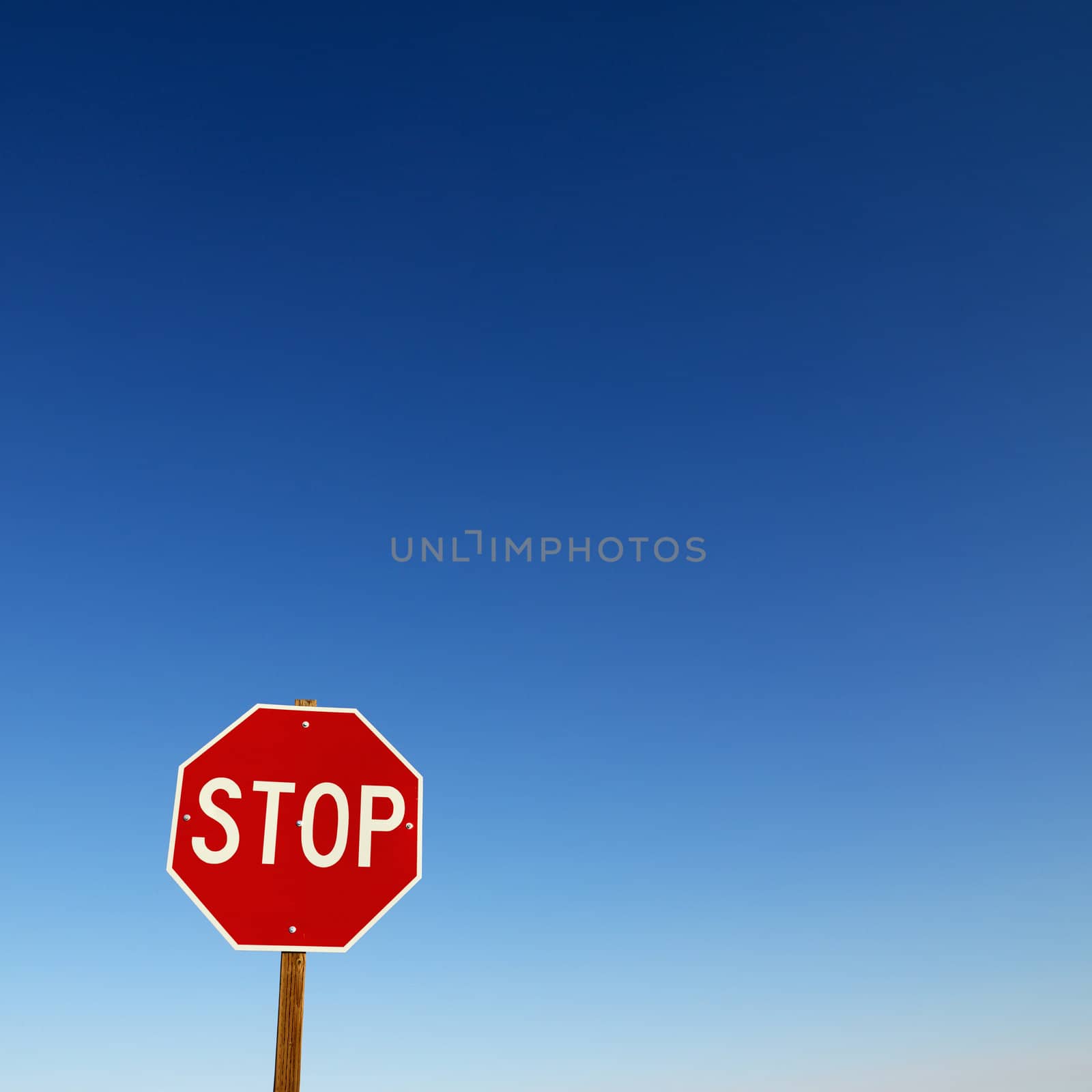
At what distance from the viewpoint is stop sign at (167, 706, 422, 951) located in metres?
6.32

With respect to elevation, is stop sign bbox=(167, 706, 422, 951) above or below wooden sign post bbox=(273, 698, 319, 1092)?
above

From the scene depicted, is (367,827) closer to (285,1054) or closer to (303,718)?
(303,718)

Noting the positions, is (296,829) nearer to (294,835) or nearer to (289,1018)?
(294,835)

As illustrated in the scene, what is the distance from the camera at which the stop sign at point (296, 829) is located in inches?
249

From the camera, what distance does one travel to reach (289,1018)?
648 cm

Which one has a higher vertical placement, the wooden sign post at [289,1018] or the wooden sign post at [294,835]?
the wooden sign post at [294,835]

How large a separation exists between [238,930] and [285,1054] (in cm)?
94

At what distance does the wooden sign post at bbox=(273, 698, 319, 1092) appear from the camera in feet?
21.0

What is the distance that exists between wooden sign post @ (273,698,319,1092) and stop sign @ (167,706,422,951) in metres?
0.18

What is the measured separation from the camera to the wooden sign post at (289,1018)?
6395mm

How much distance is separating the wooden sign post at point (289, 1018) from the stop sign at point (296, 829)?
175 mm

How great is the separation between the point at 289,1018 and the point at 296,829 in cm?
125

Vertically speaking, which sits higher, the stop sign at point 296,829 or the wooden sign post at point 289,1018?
the stop sign at point 296,829

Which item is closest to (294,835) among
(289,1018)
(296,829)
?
(296,829)
